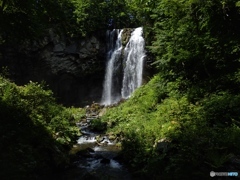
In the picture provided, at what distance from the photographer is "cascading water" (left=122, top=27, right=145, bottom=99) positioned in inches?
1094

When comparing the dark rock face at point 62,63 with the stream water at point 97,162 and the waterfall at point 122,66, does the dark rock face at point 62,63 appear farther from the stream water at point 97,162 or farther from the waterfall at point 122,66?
the stream water at point 97,162

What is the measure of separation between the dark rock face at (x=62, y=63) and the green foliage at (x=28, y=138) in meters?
16.4

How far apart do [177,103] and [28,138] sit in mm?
6624

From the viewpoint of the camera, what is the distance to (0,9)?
9508mm

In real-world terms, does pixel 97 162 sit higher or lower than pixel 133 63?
lower

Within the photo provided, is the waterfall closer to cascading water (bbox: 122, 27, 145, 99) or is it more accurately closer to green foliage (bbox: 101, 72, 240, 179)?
cascading water (bbox: 122, 27, 145, 99)

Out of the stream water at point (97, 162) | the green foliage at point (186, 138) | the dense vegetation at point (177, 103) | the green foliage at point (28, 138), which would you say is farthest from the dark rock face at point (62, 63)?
the green foliage at point (186, 138)

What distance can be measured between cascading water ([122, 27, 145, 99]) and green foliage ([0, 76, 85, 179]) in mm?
14651

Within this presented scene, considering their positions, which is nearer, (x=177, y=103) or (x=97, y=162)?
(x=97, y=162)

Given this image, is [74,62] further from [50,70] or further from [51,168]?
[51,168]

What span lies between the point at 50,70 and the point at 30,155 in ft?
75.7

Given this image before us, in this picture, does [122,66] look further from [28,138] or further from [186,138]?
[186,138]

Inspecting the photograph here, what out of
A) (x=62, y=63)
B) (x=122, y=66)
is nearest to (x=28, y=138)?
(x=122, y=66)

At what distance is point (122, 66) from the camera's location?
29953 mm
